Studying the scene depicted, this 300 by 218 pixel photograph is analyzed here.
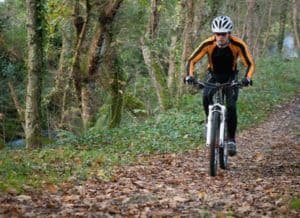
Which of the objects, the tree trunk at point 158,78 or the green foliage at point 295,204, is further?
the tree trunk at point 158,78

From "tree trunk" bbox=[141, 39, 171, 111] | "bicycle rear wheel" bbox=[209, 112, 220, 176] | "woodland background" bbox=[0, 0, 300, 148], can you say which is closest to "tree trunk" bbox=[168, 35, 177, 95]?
"woodland background" bbox=[0, 0, 300, 148]

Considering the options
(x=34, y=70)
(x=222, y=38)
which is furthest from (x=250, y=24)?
(x=222, y=38)

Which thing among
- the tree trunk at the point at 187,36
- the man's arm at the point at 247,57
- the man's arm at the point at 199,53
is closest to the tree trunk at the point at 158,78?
the tree trunk at the point at 187,36

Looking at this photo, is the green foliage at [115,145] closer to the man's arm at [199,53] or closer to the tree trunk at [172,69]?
the man's arm at [199,53]

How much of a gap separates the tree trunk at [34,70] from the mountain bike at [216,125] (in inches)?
257

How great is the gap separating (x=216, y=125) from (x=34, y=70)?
699 cm

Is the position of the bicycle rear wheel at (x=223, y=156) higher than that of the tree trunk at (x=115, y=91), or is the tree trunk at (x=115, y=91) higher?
the tree trunk at (x=115, y=91)

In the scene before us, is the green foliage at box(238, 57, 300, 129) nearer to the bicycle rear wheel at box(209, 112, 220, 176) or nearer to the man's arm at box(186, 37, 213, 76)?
the man's arm at box(186, 37, 213, 76)

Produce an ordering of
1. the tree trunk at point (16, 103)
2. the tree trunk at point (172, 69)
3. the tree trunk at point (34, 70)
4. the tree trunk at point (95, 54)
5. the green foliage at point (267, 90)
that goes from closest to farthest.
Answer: the tree trunk at point (34, 70) → the tree trunk at point (95, 54) → the green foliage at point (267, 90) → the tree trunk at point (172, 69) → the tree trunk at point (16, 103)

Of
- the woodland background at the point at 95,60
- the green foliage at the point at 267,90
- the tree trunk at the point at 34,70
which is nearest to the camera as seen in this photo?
the tree trunk at the point at 34,70

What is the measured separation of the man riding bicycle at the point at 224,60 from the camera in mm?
8852

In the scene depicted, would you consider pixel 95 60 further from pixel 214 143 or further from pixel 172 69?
pixel 214 143

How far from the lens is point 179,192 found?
755 centimetres

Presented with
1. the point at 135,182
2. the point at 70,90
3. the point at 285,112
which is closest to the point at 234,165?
the point at 135,182
